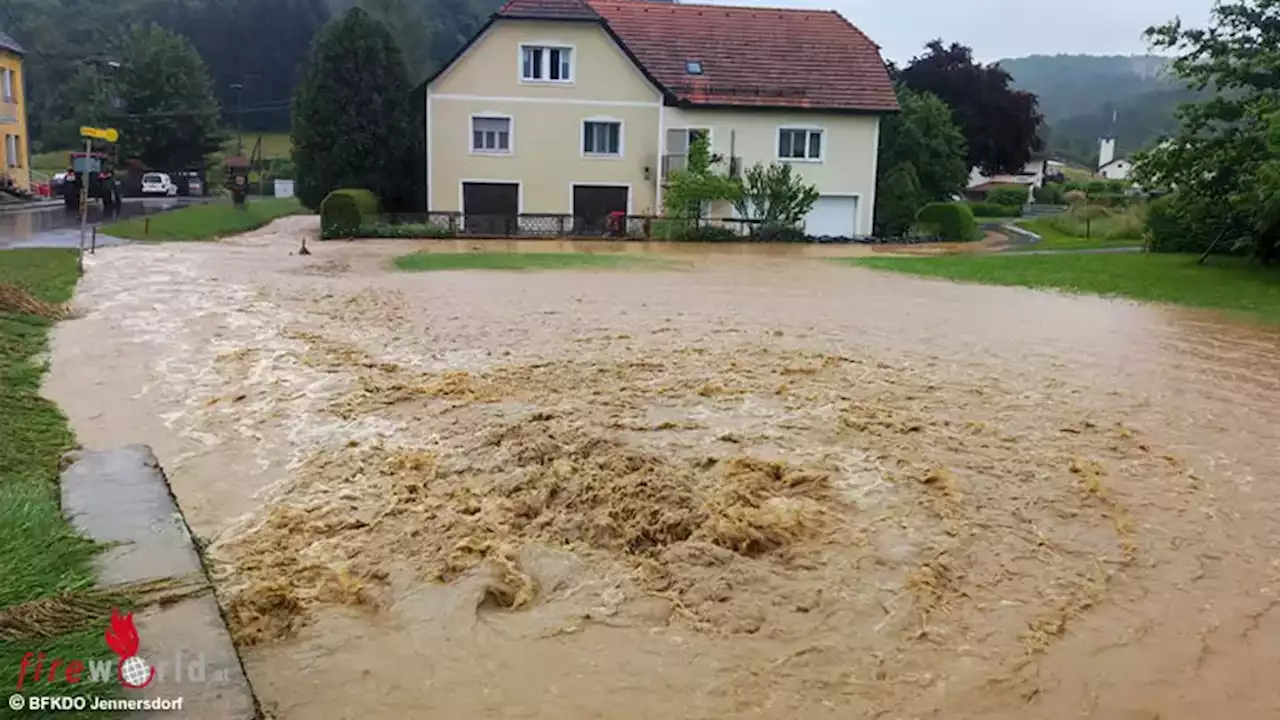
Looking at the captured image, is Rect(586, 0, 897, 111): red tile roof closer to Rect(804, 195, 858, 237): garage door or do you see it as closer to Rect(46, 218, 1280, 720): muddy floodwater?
Rect(804, 195, 858, 237): garage door

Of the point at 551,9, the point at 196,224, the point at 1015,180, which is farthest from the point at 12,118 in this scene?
the point at 1015,180

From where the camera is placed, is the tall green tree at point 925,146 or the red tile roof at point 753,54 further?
the tall green tree at point 925,146

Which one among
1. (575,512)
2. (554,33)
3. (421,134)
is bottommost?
(575,512)

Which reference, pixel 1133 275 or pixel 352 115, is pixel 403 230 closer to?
pixel 352 115

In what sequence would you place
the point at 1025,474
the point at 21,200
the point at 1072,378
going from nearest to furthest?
1. the point at 1025,474
2. the point at 1072,378
3. the point at 21,200

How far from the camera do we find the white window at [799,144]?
37562 millimetres

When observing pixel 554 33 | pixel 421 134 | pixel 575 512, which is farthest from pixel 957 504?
pixel 421 134

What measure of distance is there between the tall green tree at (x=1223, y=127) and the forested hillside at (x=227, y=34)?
65.2 metres

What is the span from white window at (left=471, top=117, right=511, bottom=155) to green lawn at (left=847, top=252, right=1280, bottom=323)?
14.1 metres

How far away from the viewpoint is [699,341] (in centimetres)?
1440

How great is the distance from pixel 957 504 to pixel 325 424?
5.59m

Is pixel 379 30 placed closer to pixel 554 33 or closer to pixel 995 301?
pixel 554 33
